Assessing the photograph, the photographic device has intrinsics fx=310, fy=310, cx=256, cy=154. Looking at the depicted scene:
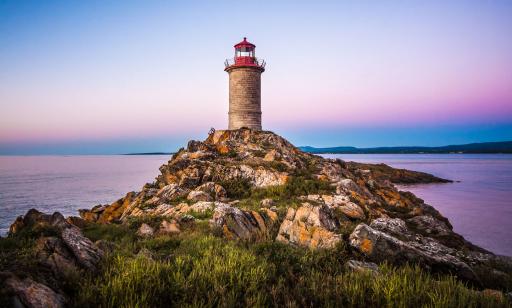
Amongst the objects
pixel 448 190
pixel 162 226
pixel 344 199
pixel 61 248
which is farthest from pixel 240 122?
pixel 448 190

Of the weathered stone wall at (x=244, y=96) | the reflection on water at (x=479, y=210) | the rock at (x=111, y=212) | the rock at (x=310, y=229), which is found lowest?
the reflection on water at (x=479, y=210)

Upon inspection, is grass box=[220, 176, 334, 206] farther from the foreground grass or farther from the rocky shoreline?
the foreground grass

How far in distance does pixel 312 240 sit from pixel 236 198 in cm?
976

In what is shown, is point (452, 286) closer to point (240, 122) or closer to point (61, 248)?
point (61, 248)

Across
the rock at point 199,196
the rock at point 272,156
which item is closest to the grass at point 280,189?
the rock at point 199,196

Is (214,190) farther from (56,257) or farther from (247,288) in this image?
(247,288)

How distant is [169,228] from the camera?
10789 millimetres

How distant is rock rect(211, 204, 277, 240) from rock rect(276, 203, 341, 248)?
0.76m

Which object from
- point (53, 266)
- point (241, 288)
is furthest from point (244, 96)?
point (241, 288)

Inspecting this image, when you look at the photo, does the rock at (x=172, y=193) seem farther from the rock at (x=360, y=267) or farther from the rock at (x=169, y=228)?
the rock at (x=360, y=267)

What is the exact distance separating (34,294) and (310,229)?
7169mm

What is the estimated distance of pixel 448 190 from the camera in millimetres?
52469

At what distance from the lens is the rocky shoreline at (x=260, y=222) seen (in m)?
5.62

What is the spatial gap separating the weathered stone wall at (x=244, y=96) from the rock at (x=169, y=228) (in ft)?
77.3
